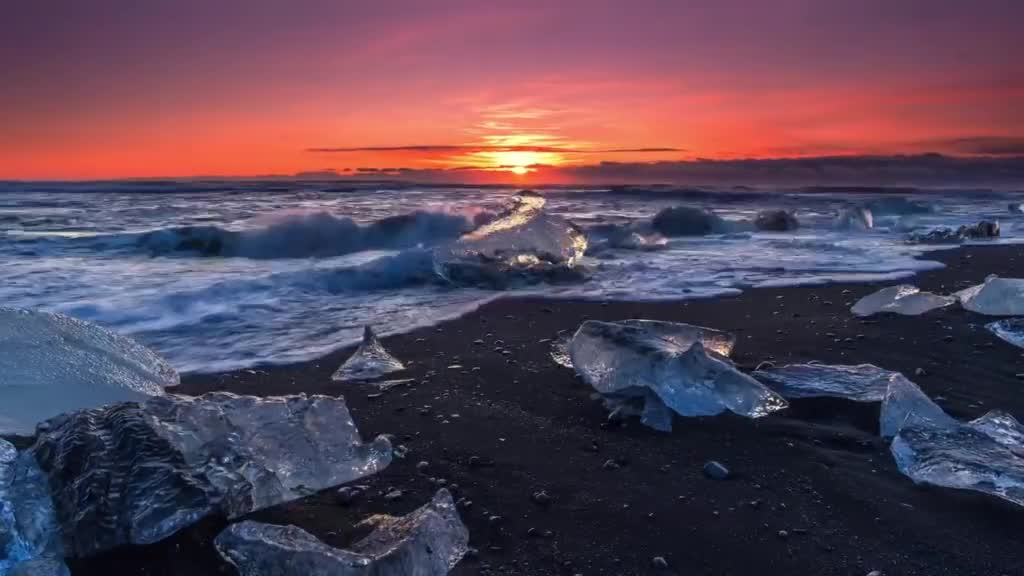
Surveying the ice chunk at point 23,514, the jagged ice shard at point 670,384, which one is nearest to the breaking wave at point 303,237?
the jagged ice shard at point 670,384

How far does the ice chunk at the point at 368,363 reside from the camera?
10.8 ft

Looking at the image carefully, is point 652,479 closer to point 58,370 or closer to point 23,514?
point 23,514

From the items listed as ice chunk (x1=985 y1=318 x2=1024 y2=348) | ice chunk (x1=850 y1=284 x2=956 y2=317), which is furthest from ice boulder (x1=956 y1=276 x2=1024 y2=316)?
ice chunk (x1=985 y1=318 x2=1024 y2=348)

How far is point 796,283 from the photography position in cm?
581

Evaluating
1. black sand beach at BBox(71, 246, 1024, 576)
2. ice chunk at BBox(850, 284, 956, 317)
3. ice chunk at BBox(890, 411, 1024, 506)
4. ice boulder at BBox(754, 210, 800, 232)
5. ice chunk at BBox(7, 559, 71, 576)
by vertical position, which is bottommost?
black sand beach at BBox(71, 246, 1024, 576)

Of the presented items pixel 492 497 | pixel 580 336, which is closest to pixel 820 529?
pixel 492 497

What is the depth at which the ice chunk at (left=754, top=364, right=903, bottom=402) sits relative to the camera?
277 centimetres

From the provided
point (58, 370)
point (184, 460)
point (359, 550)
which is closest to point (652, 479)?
point (359, 550)

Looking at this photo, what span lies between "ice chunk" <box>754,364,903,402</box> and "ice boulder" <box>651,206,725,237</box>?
25.9 ft

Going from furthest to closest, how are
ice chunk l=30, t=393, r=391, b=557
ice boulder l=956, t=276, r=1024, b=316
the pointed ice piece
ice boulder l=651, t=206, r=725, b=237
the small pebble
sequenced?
1. ice boulder l=651, t=206, r=725, b=237
2. ice boulder l=956, t=276, r=1024, b=316
3. the pointed ice piece
4. the small pebble
5. ice chunk l=30, t=393, r=391, b=557

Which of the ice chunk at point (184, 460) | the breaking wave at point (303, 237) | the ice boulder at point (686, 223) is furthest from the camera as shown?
the ice boulder at point (686, 223)

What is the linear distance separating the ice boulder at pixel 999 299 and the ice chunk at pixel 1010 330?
0.40 meters

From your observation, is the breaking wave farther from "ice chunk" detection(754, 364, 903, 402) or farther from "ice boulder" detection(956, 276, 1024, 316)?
"ice chunk" detection(754, 364, 903, 402)

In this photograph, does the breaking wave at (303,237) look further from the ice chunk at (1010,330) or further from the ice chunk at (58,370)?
the ice chunk at (1010,330)
